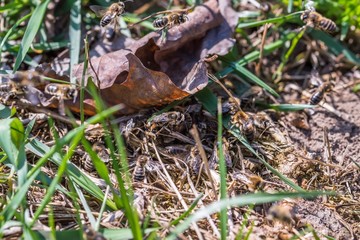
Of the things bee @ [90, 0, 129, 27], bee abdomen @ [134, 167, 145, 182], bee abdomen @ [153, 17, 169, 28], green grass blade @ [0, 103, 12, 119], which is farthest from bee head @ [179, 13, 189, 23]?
green grass blade @ [0, 103, 12, 119]

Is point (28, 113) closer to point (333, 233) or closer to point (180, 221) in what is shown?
point (180, 221)

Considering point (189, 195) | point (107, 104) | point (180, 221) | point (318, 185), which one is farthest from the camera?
point (107, 104)

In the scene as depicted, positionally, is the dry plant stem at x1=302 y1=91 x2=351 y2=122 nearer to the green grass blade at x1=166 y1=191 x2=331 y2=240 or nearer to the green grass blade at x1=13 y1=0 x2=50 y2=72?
the green grass blade at x1=166 y1=191 x2=331 y2=240

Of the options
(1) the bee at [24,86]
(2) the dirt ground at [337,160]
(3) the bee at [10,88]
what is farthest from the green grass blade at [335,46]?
(3) the bee at [10,88]

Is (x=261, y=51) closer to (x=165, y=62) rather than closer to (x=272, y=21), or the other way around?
(x=272, y=21)

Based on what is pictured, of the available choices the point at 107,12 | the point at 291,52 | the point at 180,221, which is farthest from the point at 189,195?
the point at 291,52

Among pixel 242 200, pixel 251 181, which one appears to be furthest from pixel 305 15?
pixel 242 200

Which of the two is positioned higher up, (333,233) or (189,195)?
(189,195)

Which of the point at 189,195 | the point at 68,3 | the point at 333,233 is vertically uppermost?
the point at 68,3
